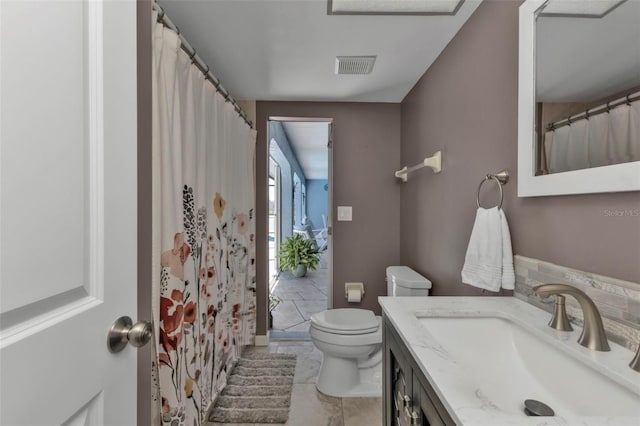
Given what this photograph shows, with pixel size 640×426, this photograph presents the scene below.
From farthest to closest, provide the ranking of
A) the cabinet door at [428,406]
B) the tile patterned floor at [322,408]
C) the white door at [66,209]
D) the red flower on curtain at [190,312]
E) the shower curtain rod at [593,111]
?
the tile patterned floor at [322,408], the red flower on curtain at [190,312], the shower curtain rod at [593,111], the cabinet door at [428,406], the white door at [66,209]

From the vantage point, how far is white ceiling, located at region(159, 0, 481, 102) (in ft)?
4.53

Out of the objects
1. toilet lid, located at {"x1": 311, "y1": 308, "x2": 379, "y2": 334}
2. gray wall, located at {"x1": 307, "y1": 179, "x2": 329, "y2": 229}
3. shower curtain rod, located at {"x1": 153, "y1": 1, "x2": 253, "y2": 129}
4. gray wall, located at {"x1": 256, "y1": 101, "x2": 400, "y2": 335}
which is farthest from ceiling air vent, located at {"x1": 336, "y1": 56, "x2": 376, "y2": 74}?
gray wall, located at {"x1": 307, "y1": 179, "x2": 329, "y2": 229}

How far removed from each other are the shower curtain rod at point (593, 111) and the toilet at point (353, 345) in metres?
1.13

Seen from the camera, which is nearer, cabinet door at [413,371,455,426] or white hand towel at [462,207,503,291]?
cabinet door at [413,371,455,426]

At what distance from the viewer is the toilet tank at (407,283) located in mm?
1784

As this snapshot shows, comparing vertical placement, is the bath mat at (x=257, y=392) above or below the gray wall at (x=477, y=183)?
below

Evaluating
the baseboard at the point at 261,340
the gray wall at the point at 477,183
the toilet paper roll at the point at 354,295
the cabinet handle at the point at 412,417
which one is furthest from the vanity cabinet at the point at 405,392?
the baseboard at the point at 261,340

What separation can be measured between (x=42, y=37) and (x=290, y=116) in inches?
84.2

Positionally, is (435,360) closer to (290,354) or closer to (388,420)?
(388,420)

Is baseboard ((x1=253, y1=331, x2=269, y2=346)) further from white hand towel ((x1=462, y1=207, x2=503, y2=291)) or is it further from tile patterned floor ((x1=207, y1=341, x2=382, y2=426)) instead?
white hand towel ((x1=462, y1=207, x2=503, y2=291))

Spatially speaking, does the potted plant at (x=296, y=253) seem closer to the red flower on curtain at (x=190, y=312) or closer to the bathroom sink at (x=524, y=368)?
the red flower on curtain at (x=190, y=312)

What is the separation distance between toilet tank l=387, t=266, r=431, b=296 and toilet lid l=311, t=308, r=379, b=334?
0.25 metres

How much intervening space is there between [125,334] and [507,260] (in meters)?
1.15

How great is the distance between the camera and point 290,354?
2.34 metres
